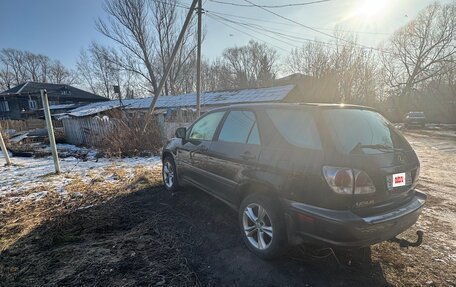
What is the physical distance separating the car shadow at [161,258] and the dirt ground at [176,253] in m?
0.01

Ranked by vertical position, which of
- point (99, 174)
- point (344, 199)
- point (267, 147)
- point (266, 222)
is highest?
point (267, 147)

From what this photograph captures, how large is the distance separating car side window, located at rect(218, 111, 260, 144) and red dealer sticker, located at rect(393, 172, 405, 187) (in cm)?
139

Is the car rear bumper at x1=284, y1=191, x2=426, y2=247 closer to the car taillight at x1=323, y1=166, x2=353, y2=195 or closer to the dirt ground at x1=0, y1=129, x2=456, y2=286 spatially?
the car taillight at x1=323, y1=166, x2=353, y2=195

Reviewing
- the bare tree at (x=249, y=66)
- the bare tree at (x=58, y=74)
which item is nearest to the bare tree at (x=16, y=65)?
the bare tree at (x=58, y=74)

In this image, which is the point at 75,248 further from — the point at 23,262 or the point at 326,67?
the point at 326,67

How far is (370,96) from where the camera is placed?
2928 cm

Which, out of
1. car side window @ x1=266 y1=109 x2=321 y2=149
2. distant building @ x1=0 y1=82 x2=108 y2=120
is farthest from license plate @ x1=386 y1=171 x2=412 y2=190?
distant building @ x1=0 y1=82 x2=108 y2=120

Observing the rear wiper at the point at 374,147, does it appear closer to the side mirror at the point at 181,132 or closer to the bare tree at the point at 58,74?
the side mirror at the point at 181,132

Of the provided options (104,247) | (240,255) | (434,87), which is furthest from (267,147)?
(434,87)

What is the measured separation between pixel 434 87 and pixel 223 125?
4289 centimetres

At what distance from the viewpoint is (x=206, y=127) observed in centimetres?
392

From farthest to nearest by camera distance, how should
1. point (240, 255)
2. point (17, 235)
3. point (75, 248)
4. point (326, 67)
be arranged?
point (326, 67), point (17, 235), point (75, 248), point (240, 255)

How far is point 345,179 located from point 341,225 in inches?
15.3

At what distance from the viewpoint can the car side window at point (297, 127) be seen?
89.4 inches
